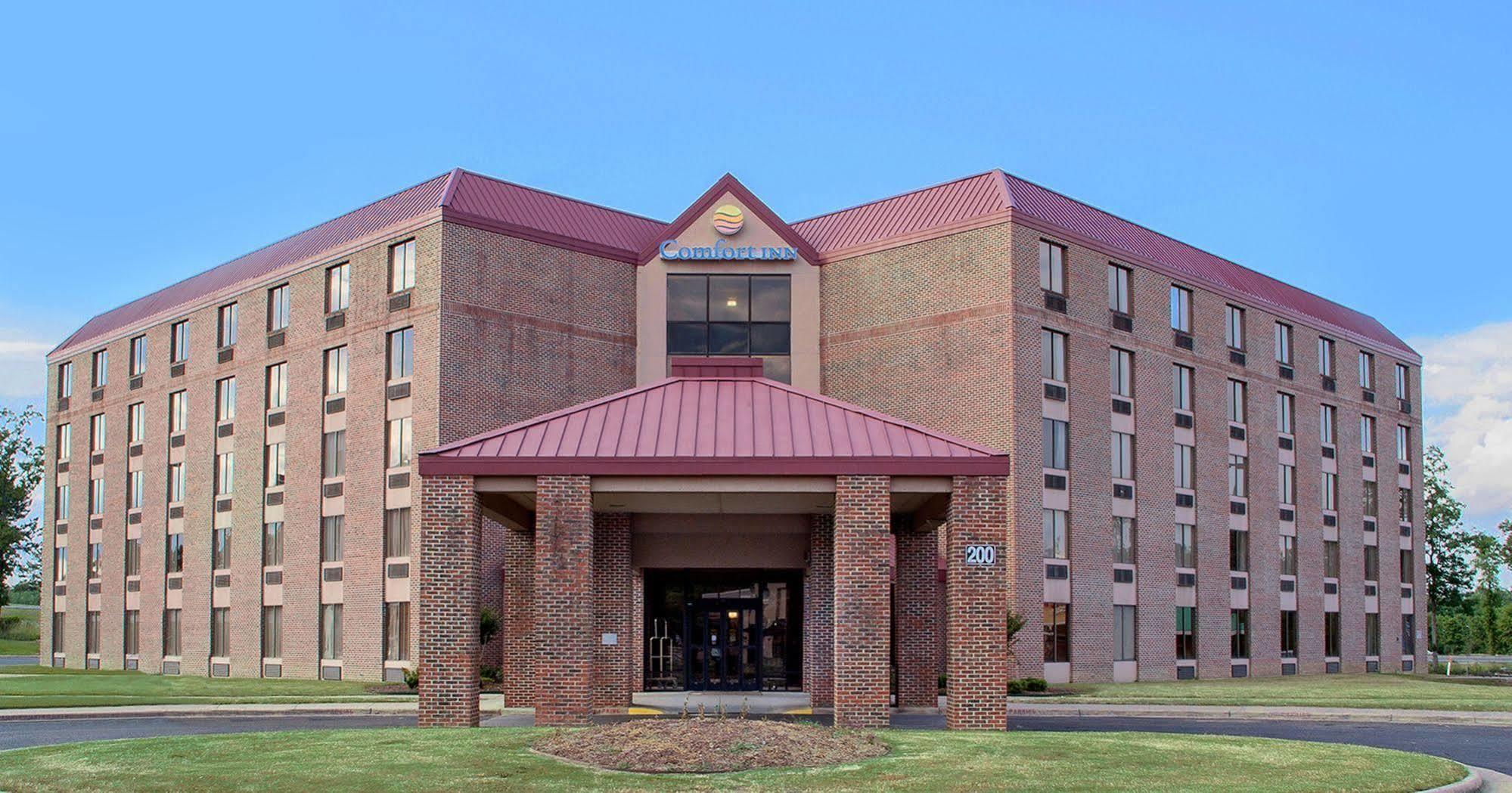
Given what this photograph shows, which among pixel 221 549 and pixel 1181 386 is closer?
pixel 1181 386

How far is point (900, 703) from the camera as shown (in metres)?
30.7

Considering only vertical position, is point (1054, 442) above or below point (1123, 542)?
above

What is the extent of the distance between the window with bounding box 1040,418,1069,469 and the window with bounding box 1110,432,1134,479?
2.88m

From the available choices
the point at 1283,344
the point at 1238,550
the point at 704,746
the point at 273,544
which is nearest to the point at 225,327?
the point at 273,544

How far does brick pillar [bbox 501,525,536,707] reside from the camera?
97.1 feet

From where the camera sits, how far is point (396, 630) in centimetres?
4419

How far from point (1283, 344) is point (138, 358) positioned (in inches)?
1792

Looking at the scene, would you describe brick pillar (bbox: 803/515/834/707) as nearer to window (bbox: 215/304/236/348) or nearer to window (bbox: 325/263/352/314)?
window (bbox: 325/263/352/314)

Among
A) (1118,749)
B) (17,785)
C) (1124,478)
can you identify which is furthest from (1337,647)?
(17,785)

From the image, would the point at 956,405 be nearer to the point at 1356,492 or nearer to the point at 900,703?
the point at 900,703

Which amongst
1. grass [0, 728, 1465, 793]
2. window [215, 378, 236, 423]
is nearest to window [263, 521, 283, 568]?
window [215, 378, 236, 423]

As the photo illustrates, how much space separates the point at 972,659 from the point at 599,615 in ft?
30.4

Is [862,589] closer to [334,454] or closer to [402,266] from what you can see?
[402,266]

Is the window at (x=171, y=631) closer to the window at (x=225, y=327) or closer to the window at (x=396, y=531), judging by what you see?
the window at (x=225, y=327)
